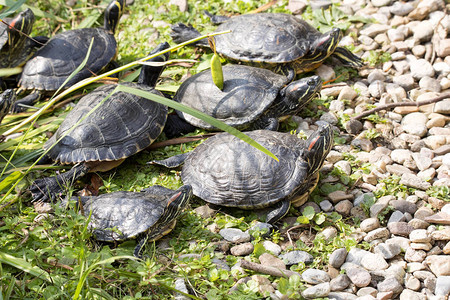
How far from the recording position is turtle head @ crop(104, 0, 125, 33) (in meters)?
6.12

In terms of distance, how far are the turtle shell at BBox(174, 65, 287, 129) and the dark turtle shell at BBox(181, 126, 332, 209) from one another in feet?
2.21

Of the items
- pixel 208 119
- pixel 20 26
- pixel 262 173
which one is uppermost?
pixel 208 119

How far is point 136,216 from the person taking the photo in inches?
139

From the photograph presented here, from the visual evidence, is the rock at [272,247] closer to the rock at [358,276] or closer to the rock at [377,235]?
the rock at [358,276]

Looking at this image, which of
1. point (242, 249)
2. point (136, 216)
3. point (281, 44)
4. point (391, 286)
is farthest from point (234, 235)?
point (281, 44)

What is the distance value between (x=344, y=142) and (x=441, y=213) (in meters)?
1.16

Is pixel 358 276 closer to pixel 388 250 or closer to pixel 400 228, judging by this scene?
pixel 388 250

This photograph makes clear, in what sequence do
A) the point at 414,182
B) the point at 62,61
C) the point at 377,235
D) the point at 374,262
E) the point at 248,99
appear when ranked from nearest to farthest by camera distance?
the point at 374,262 < the point at 377,235 < the point at 414,182 < the point at 248,99 < the point at 62,61

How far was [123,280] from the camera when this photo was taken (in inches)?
125

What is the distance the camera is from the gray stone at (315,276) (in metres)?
3.26

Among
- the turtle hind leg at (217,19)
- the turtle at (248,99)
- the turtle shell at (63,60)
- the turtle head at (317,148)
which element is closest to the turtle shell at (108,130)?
the turtle at (248,99)

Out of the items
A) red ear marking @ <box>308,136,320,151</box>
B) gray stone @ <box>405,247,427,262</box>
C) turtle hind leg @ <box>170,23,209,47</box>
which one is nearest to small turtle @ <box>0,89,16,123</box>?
turtle hind leg @ <box>170,23,209,47</box>

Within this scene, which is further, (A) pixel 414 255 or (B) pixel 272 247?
(B) pixel 272 247

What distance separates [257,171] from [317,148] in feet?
1.70
